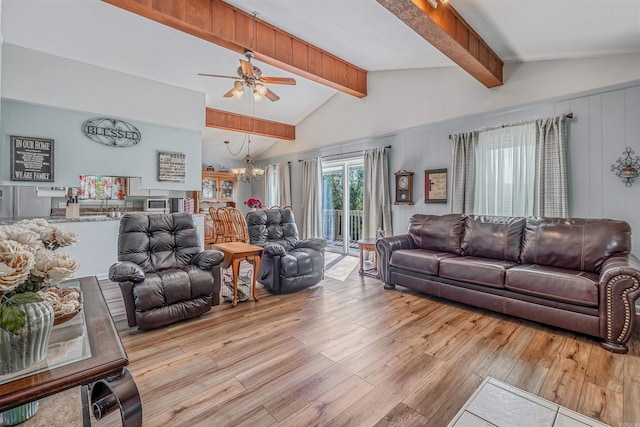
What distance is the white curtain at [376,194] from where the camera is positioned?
213 inches

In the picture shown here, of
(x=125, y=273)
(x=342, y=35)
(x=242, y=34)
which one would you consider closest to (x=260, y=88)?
(x=242, y=34)

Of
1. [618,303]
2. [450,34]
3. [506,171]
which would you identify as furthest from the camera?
[506,171]

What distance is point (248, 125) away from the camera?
6.79 m

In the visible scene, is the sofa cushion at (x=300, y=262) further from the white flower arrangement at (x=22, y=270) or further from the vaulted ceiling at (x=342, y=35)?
the white flower arrangement at (x=22, y=270)

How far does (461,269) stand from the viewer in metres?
3.28

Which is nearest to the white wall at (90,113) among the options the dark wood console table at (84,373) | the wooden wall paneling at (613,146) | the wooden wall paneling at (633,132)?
the dark wood console table at (84,373)

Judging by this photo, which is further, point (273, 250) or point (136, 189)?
point (136, 189)

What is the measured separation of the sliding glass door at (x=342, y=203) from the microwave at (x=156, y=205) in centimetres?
328

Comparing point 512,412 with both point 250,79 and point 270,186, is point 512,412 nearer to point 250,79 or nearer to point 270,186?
point 250,79

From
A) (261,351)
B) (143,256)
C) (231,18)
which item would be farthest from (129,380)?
(231,18)

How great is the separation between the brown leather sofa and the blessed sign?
489cm

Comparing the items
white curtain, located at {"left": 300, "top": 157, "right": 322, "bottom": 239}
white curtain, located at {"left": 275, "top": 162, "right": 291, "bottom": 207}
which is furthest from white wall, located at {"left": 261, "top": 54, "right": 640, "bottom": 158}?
white curtain, located at {"left": 275, "top": 162, "right": 291, "bottom": 207}

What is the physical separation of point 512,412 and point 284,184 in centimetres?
671

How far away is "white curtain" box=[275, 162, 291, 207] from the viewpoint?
25.3 feet
